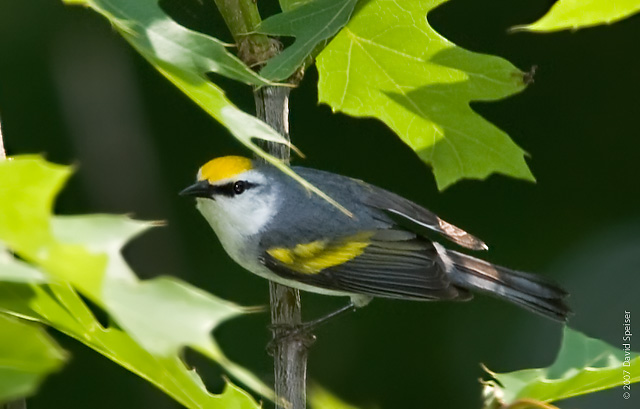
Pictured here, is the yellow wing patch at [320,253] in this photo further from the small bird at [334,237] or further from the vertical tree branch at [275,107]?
the vertical tree branch at [275,107]

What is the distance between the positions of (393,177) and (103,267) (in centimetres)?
244

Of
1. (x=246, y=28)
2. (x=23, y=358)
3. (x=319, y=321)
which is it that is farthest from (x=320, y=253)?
(x=23, y=358)

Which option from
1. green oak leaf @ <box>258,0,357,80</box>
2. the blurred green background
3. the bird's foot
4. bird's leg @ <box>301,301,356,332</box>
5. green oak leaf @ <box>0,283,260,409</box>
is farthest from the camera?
the blurred green background

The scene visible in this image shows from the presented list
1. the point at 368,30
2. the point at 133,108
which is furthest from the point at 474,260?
the point at 133,108

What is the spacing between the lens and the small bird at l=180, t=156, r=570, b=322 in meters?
1.65

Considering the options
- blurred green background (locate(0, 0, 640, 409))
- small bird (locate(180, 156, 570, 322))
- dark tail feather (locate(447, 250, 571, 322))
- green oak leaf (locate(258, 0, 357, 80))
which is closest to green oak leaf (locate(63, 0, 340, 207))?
green oak leaf (locate(258, 0, 357, 80))

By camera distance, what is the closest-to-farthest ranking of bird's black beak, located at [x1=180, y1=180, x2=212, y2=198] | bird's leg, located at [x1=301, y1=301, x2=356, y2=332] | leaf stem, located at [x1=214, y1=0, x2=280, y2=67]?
leaf stem, located at [x1=214, y1=0, x2=280, y2=67] → bird's leg, located at [x1=301, y1=301, x2=356, y2=332] → bird's black beak, located at [x1=180, y1=180, x2=212, y2=198]

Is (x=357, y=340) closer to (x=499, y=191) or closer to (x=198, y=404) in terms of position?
(x=499, y=191)

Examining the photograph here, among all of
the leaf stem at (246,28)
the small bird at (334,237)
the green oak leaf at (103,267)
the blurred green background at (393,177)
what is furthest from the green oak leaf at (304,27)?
the blurred green background at (393,177)

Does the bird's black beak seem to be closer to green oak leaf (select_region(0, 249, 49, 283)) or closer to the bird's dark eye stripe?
the bird's dark eye stripe

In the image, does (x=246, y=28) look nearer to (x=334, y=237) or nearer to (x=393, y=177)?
(x=334, y=237)

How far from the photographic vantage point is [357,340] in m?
2.85

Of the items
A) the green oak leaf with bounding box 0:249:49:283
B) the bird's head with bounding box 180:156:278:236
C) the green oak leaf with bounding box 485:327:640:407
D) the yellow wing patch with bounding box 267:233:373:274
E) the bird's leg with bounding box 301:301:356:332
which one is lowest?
the green oak leaf with bounding box 0:249:49:283

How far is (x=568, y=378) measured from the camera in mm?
940
